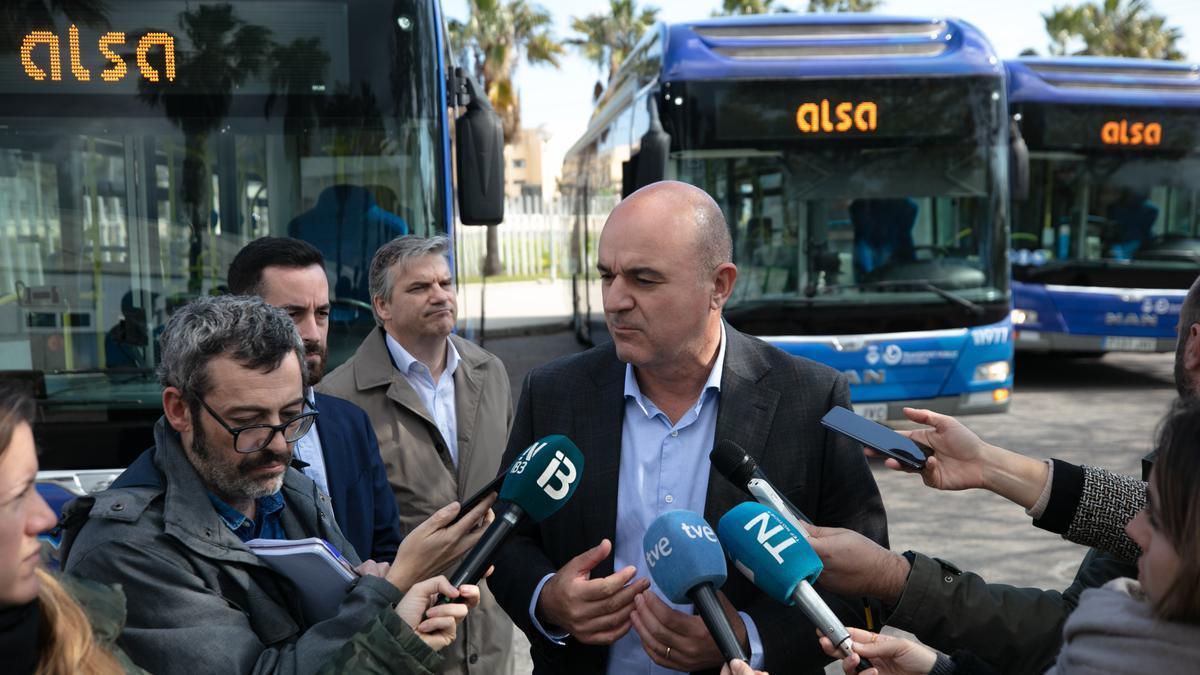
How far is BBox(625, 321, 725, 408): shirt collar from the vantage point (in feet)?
9.83

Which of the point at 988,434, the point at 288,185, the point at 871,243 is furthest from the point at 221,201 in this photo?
the point at 988,434

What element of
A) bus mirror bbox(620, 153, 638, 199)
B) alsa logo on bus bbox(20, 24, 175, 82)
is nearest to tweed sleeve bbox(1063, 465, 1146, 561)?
alsa logo on bus bbox(20, 24, 175, 82)

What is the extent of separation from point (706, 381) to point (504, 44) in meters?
38.0

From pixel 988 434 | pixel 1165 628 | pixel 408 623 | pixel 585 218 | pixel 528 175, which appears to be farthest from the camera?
pixel 528 175

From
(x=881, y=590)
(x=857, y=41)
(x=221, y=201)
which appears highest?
(x=857, y=41)

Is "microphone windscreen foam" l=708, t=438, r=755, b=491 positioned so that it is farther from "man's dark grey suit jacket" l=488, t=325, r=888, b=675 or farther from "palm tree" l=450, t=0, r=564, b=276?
"palm tree" l=450, t=0, r=564, b=276

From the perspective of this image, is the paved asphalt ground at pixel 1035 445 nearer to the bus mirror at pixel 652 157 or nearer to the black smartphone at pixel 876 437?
the black smartphone at pixel 876 437

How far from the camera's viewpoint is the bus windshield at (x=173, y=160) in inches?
212

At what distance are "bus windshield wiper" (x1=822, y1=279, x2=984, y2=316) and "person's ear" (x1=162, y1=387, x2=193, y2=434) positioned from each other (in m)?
7.71

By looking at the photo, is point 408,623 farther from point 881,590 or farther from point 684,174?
point 684,174

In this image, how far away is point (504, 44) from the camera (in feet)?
130

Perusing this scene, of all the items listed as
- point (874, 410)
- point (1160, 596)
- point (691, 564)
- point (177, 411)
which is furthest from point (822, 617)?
point (874, 410)

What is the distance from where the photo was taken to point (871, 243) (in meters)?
9.63

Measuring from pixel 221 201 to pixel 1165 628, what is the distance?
15.7ft
